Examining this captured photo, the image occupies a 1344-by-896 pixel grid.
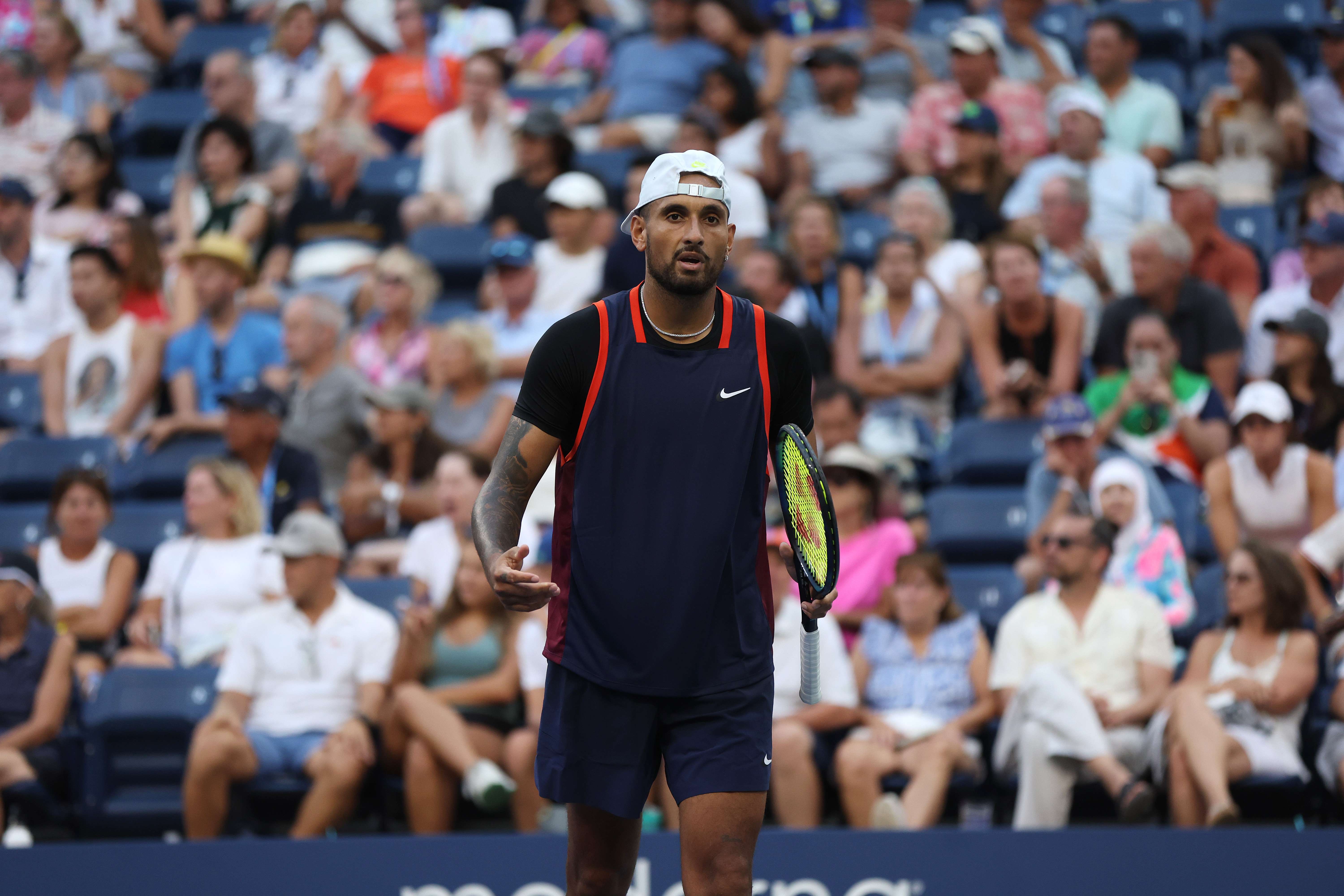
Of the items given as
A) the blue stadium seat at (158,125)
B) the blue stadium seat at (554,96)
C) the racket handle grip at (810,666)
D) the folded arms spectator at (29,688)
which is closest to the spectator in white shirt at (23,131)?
the blue stadium seat at (158,125)

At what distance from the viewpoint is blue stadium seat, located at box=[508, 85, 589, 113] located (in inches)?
434

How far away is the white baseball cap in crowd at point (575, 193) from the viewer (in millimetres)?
8867

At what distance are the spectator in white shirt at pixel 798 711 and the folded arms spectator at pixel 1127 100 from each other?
3968 millimetres

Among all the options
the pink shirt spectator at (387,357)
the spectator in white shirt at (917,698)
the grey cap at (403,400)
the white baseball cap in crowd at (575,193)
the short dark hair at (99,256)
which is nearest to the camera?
the spectator in white shirt at (917,698)

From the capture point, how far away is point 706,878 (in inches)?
142

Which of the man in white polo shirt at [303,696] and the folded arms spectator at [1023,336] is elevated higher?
the folded arms spectator at [1023,336]

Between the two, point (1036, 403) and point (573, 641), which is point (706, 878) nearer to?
point (573, 641)

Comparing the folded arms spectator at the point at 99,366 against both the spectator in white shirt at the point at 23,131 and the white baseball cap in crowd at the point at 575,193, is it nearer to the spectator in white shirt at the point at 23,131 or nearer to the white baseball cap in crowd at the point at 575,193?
the white baseball cap in crowd at the point at 575,193

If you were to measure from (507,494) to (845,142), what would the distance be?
6390mm

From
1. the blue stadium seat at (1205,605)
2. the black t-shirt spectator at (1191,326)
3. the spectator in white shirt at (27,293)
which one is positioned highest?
the spectator in white shirt at (27,293)

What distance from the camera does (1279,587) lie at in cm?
624

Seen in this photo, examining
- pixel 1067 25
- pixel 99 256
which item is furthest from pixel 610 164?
pixel 1067 25

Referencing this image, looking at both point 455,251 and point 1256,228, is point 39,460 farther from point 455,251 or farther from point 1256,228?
point 1256,228

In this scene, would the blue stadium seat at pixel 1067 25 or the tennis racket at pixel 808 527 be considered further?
the blue stadium seat at pixel 1067 25
